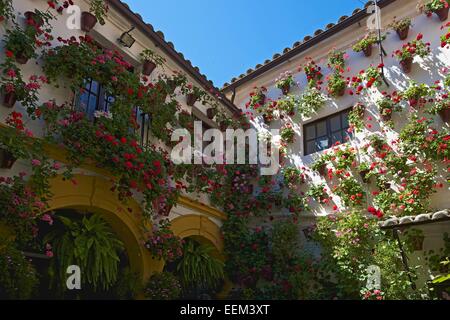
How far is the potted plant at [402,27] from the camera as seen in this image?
7.82 m

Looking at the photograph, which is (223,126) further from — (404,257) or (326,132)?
(404,257)

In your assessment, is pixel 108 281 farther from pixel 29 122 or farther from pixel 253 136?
pixel 253 136

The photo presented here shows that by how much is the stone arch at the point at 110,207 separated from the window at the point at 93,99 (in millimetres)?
1187

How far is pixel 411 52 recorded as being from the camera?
25.0 ft

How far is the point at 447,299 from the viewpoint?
5.89 meters

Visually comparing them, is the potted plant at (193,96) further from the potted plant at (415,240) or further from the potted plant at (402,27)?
the potted plant at (415,240)

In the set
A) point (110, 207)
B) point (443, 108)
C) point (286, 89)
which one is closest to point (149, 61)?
point (110, 207)

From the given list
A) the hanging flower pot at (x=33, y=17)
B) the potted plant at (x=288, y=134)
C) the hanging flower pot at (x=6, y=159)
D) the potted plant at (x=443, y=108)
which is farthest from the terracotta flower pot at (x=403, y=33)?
the hanging flower pot at (x=6, y=159)

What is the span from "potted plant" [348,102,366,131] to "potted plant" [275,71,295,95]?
6.07ft

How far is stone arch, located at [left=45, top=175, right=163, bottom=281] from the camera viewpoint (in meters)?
5.37

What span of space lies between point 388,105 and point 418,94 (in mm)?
549

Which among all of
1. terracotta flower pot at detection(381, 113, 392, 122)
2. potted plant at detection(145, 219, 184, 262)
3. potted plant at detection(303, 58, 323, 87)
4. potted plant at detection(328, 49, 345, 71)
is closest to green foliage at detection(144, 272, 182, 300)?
potted plant at detection(145, 219, 184, 262)
